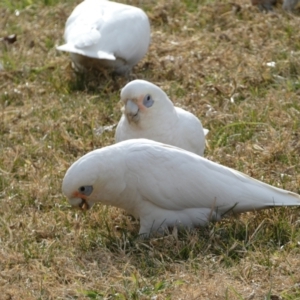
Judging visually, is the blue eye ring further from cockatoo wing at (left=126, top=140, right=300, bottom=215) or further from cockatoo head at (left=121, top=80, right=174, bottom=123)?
cockatoo wing at (left=126, top=140, right=300, bottom=215)

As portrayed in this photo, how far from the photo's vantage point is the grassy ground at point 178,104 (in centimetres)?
417

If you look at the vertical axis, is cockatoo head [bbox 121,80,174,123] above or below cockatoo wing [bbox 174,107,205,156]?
above

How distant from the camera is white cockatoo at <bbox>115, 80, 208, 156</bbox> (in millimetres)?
5273

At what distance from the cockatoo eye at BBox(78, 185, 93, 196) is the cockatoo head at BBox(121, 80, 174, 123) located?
797 mm

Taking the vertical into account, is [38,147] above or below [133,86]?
below

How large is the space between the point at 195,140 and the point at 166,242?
1079 millimetres

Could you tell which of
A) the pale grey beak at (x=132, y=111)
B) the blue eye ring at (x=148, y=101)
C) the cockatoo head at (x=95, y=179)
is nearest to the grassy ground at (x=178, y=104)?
the cockatoo head at (x=95, y=179)

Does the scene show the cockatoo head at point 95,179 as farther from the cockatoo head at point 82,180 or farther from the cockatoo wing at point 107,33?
the cockatoo wing at point 107,33

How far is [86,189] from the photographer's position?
181 inches

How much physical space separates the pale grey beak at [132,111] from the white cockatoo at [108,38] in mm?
1739

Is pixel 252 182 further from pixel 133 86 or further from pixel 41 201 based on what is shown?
pixel 41 201

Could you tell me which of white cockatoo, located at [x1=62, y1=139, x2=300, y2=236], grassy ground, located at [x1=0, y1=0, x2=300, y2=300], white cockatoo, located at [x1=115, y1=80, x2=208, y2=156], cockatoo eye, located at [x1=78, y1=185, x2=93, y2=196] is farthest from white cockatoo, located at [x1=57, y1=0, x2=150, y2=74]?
cockatoo eye, located at [x1=78, y1=185, x2=93, y2=196]

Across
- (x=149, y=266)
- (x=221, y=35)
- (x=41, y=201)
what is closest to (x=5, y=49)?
(x=221, y=35)

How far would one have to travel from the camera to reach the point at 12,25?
896 cm
